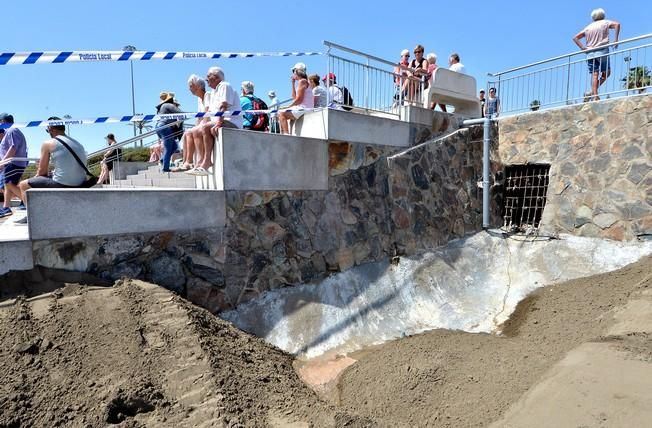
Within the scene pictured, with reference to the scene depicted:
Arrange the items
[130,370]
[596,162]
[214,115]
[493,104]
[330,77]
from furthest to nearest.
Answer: [493,104] → [596,162] → [330,77] → [214,115] → [130,370]

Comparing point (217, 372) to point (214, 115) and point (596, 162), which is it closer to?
point (214, 115)

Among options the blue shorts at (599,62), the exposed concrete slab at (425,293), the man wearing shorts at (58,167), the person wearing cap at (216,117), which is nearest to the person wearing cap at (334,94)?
the person wearing cap at (216,117)

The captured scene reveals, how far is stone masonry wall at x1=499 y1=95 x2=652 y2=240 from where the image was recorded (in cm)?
684

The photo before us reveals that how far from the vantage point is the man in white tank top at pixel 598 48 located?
7.39 m

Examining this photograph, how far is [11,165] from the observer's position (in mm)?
5039

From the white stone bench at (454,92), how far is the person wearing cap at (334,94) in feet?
7.54

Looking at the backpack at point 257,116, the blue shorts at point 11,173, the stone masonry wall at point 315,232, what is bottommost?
the stone masonry wall at point 315,232

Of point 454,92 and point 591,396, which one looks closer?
point 591,396

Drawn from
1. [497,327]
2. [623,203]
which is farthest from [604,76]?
[497,327]

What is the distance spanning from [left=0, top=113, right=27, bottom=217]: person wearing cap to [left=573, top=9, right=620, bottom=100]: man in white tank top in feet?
30.1

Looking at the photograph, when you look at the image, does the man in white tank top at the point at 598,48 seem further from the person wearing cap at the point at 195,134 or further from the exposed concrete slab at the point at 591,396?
the person wearing cap at the point at 195,134

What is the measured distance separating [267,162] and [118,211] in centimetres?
189

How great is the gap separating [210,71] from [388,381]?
4352 mm

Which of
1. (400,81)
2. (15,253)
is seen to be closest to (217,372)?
(15,253)
